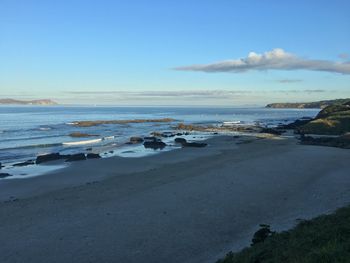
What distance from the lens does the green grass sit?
7.31 metres

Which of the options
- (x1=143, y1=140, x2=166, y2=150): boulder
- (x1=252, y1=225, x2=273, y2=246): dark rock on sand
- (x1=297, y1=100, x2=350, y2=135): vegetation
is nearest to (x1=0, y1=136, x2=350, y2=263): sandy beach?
(x1=252, y1=225, x2=273, y2=246): dark rock on sand

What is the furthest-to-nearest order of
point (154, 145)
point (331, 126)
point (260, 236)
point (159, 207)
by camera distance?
point (331, 126), point (154, 145), point (159, 207), point (260, 236)

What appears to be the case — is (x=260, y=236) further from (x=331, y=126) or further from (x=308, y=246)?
(x=331, y=126)

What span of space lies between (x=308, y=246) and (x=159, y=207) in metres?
8.16

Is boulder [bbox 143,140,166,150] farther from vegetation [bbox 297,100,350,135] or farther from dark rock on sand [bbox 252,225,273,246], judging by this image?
dark rock on sand [bbox 252,225,273,246]

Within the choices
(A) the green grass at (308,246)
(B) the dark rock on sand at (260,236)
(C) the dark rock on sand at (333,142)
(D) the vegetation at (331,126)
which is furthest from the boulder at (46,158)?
(D) the vegetation at (331,126)

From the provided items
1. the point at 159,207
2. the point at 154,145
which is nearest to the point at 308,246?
the point at 159,207

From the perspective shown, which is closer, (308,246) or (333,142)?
(308,246)

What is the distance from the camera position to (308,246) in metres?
8.40

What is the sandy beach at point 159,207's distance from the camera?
11.5 m

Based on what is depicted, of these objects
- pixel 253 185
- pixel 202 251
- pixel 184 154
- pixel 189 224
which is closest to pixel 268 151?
pixel 184 154

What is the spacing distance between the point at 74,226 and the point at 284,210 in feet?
24.3

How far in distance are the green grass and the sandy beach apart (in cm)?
160

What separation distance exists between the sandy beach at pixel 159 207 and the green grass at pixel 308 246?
1.60m
